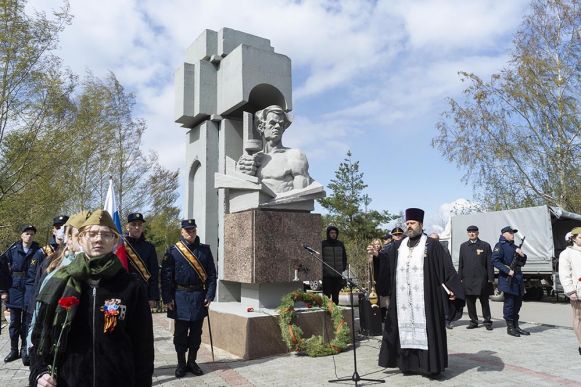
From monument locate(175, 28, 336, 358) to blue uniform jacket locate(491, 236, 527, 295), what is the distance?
3.47m

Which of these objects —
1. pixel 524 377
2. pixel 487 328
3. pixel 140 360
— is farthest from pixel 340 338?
pixel 140 360

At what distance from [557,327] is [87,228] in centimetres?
893

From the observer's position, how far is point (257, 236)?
6.56 meters

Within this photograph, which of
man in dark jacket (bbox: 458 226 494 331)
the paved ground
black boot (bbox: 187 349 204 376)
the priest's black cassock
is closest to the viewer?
the paved ground

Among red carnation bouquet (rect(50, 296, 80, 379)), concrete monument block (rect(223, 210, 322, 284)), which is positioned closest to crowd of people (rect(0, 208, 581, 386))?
red carnation bouquet (rect(50, 296, 80, 379))

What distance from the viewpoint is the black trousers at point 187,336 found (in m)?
5.43

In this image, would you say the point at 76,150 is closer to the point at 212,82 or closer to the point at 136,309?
the point at 212,82

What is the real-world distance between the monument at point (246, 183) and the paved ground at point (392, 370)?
1.83 feet

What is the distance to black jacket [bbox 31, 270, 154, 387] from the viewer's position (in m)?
Result: 2.21

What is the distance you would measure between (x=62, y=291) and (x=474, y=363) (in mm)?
5208

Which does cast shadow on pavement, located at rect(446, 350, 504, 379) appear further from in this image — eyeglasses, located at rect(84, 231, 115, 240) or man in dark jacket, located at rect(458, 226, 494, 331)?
eyeglasses, located at rect(84, 231, 115, 240)

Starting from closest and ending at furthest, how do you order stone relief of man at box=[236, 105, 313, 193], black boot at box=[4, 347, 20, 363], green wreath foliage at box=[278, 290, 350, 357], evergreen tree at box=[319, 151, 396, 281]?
green wreath foliage at box=[278, 290, 350, 357]
black boot at box=[4, 347, 20, 363]
stone relief of man at box=[236, 105, 313, 193]
evergreen tree at box=[319, 151, 396, 281]

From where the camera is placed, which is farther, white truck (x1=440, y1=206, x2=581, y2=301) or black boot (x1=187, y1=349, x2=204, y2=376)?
white truck (x1=440, y1=206, x2=581, y2=301)

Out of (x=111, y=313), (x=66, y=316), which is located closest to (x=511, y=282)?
(x=111, y=313)
